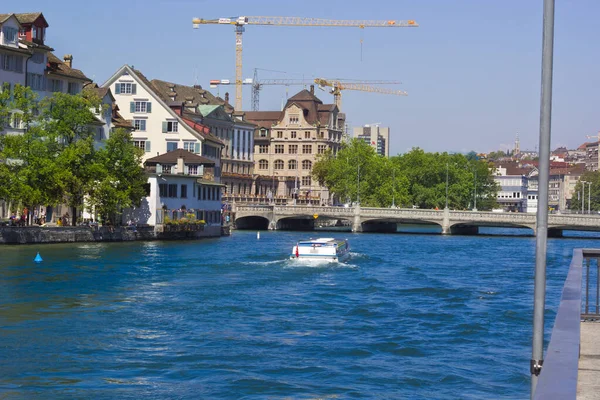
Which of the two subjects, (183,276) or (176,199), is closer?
(183,276)

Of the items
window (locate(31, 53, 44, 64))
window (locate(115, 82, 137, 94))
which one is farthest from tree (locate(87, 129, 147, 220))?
window (locate(115, 82, 137, 94))

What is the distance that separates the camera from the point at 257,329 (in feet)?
108

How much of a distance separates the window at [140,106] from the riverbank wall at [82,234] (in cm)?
2281

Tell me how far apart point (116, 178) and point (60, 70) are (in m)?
14.3

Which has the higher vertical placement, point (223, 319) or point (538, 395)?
point (538, 395)

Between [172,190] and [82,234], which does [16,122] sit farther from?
[172,190]

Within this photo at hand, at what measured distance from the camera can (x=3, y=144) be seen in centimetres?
7225

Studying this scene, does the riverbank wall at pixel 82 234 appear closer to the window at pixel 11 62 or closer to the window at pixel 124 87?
the window at pixel 11 62

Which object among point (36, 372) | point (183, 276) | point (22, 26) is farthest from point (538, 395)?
point (22, 26)

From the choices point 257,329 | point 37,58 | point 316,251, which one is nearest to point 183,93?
point 37,58

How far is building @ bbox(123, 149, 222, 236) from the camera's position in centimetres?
9062

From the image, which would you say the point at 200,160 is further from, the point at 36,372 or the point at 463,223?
the point at 36,372

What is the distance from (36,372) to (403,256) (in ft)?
179

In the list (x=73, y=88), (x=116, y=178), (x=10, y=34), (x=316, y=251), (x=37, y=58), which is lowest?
(x=316, y=251)
